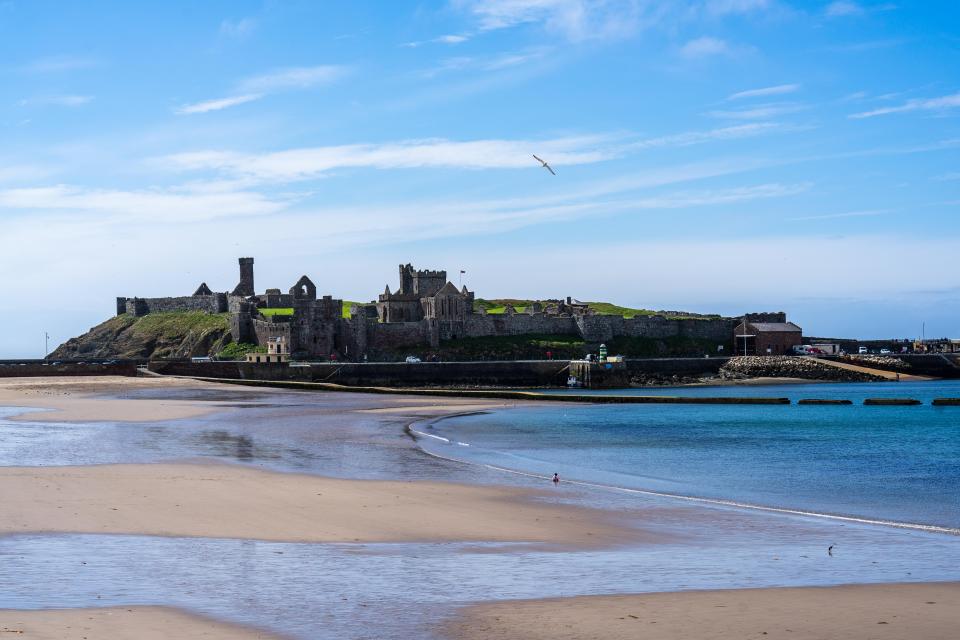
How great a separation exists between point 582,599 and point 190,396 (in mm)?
41088

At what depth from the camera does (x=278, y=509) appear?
53.0 feet

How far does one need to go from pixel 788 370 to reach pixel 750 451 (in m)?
52.5

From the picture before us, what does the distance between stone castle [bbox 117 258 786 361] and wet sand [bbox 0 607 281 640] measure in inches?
2604

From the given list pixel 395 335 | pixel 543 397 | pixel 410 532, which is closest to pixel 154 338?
pixel 395 335

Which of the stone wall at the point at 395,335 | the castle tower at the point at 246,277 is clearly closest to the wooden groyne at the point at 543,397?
the stone wall at the point at 395,335

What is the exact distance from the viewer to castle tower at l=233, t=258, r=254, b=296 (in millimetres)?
92750

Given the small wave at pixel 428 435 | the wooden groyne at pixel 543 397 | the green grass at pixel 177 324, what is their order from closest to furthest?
the small wave at pixel 428 435, the wooden groyne at pixel 543 397, the green grass at pixel 177 324

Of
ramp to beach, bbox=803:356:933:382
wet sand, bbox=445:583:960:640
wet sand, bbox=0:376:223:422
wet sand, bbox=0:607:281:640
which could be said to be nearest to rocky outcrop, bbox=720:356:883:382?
ramp to beach, bbox=803:356:933:382

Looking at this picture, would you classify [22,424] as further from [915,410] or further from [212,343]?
[212,343]

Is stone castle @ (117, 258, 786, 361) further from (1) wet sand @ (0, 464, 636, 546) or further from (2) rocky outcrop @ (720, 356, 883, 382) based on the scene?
(1) wet sand @ (0, 464, 636, 546)

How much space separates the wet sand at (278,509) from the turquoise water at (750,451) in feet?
15.0

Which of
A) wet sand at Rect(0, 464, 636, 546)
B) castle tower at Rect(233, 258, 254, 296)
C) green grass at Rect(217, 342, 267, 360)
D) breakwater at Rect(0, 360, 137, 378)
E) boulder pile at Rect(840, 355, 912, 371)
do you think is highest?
castle tower at Rect(233, 258, 254, 296)

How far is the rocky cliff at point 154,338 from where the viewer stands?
264ft

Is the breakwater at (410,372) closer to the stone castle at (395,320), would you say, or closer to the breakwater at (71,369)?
the breakwater at (71,369)
